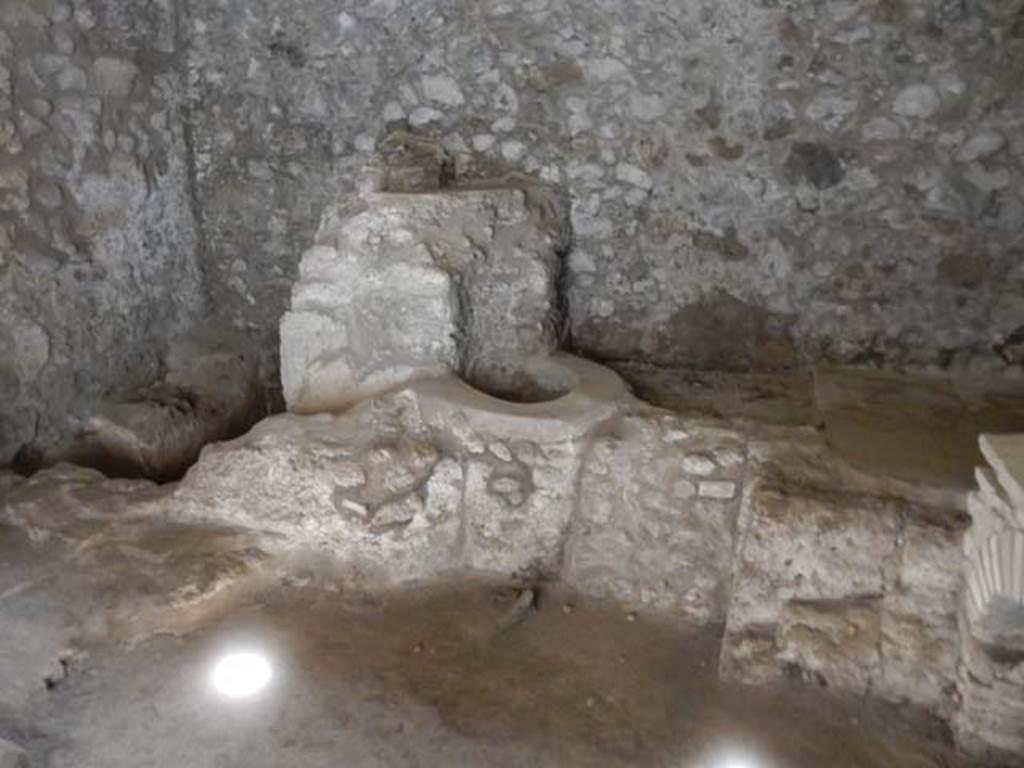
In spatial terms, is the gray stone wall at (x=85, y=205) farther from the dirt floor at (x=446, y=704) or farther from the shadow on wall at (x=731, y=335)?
the shadow on wall at (x=731, y=335)

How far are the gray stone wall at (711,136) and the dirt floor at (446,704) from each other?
1661mm

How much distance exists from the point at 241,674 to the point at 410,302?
4.87 feet

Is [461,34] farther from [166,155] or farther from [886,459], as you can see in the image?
[886,459]

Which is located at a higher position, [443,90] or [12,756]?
[443,90]

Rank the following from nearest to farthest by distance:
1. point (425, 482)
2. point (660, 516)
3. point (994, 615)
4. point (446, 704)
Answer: point (994, 615)
point (446, 704)
point (660, 516)
point (425, 482)

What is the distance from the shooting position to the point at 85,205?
4.12 m

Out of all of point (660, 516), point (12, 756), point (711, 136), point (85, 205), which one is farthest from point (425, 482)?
point (85, 205)

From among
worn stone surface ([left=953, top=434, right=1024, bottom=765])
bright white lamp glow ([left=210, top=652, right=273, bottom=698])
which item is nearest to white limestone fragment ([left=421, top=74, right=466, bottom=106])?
bright white lamp glow ([left=210, top=652, right=273, bottom=698])

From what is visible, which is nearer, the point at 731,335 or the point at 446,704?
the point at 446,704

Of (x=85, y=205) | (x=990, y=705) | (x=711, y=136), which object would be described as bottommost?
(x=990, y=705)

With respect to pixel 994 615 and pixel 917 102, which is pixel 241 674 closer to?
pixel 994 615

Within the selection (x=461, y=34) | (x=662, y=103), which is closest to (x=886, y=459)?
(x=662, y=103)

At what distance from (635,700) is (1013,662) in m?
1.07

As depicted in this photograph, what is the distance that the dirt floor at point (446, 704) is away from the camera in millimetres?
2625
